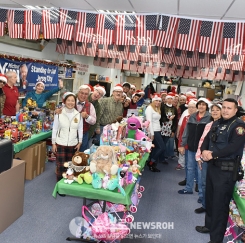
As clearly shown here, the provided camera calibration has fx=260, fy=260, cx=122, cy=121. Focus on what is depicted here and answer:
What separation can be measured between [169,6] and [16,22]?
11.6 feet

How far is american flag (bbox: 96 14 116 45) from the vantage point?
560 cm

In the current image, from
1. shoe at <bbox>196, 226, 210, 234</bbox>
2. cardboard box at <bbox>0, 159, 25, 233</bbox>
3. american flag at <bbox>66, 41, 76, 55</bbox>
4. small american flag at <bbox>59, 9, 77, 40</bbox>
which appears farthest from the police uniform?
american flag at <bbox>66, 41, 76, 55</bbox>

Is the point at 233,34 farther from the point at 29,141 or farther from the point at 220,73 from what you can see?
the point at 220,73

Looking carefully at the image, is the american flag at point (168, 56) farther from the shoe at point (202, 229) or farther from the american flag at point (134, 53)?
the shoe at point (202, 229)

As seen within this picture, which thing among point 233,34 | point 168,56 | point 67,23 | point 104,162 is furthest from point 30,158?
point 168,56

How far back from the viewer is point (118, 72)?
19141 millimetres

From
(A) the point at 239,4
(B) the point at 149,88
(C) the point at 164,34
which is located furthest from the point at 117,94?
(B) the point at 149,88

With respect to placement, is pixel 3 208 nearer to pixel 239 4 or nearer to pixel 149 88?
pixel 239 4

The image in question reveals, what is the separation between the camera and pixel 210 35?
5191 mm

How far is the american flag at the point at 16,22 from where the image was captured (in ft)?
19.6

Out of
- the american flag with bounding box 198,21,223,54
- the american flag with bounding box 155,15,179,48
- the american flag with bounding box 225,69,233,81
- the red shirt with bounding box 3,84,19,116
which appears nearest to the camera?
the red shirt with bounding box 3,84,19,116

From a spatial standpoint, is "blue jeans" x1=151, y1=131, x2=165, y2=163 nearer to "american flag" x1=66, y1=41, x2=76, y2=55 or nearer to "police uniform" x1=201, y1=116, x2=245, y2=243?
"police uniform" x1=201, y1=116, x2=245, y2=243

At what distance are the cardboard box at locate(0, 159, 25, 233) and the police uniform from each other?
250cm

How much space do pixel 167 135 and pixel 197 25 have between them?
259 cm
